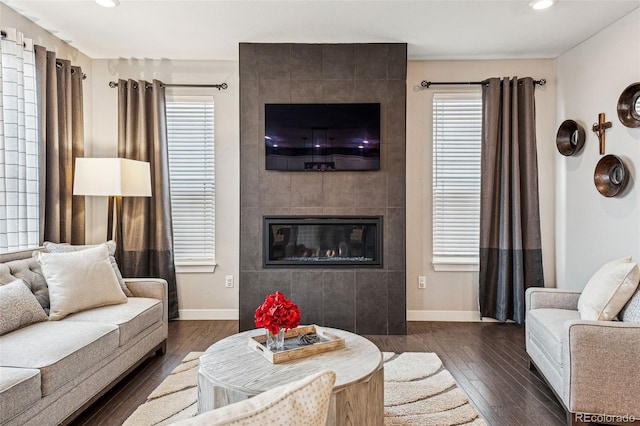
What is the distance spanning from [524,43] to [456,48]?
0.61 meters

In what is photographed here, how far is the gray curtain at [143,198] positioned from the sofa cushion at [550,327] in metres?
3.31

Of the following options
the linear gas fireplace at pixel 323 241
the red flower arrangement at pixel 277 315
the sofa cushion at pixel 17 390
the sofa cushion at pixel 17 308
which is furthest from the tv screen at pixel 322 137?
the sofa cushion at pixel 17 390

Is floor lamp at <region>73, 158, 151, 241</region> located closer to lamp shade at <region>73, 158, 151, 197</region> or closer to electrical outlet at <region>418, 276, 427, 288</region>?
lamp shade at <region>73, 158, 151, 197</region>

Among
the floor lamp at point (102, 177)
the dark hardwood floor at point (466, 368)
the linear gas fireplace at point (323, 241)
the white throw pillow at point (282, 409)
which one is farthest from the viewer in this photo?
the linear gas fireplace at point (323, 241)

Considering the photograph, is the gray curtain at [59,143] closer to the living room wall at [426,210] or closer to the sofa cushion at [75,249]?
the sofa cushion at [75,249]

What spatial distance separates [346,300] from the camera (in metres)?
3.97

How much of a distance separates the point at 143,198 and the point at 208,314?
1.37m

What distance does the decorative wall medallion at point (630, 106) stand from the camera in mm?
3121

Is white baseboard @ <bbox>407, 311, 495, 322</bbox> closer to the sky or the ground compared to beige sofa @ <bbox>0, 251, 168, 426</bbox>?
closer to the ground

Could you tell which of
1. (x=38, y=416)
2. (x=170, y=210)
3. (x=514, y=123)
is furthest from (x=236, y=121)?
(x=38, y=416)

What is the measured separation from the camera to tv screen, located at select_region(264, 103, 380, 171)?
3.94m

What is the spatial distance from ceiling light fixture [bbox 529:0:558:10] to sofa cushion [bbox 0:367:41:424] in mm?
3839

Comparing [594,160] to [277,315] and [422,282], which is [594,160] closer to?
[422,282]

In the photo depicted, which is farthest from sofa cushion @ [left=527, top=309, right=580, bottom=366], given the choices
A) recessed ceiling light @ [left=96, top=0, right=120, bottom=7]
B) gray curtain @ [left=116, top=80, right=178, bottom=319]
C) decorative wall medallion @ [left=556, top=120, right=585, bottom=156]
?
recessed ceiling light @ [left=96, top=0, right=120, bottom=7]
